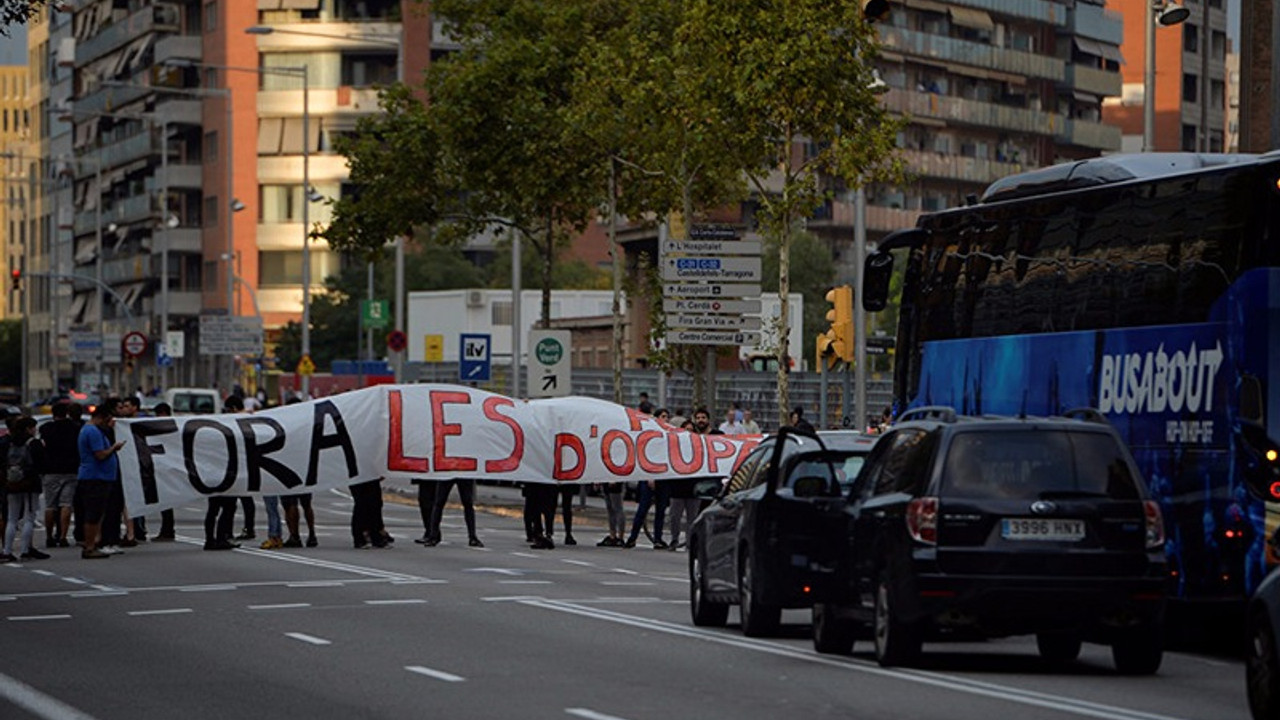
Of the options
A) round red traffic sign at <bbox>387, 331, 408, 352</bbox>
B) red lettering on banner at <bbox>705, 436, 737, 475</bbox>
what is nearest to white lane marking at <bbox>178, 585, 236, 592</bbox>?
red lettering on banner at <bbox>705, 436, 737, 475</bbox>

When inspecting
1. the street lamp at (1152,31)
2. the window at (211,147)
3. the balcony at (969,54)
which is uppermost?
the balcony at (969,54)

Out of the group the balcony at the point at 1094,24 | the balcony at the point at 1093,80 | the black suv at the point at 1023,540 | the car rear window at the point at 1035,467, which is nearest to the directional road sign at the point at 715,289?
the black suv at the point at 1023,540

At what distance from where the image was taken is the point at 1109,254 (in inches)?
843

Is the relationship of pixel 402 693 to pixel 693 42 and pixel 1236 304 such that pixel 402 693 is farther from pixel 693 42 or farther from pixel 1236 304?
pixel 693 42

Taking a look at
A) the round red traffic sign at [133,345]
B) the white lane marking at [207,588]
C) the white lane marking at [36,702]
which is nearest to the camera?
the white lane marking at [36,702]

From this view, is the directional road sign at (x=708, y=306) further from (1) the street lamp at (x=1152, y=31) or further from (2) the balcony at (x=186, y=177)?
(2) the balcony at (x=186, y=177)

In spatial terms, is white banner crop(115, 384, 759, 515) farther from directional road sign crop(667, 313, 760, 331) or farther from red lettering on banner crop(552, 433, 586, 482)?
directional road sign crop(667, 313, 760, 331)

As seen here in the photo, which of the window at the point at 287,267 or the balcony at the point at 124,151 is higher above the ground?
the balcony at the point at 124,151

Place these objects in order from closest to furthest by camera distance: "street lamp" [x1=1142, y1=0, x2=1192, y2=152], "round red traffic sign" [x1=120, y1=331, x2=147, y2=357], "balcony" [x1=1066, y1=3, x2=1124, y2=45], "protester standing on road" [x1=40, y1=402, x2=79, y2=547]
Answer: "protester standing on road" [x1=40, y1=402, x2=79, y2=547]
"street lamp" [x1=1142, y1=0, x2=1192, y2=152]
"round red traffic sign" [x1=120, y1=331, x2=147, y2=357]
"balcony" [x1=1066, y1=3, x2=1124, y2=45]

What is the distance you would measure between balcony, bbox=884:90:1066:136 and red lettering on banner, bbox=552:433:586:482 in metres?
76.9

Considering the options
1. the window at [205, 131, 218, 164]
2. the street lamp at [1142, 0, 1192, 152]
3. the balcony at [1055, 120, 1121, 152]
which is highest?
the balcony at [1055, 120, 1121, 152]

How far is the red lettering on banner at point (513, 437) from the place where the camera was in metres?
37.5

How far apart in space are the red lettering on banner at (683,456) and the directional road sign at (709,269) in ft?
14.8

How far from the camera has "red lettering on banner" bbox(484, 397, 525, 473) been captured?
37.5 m
